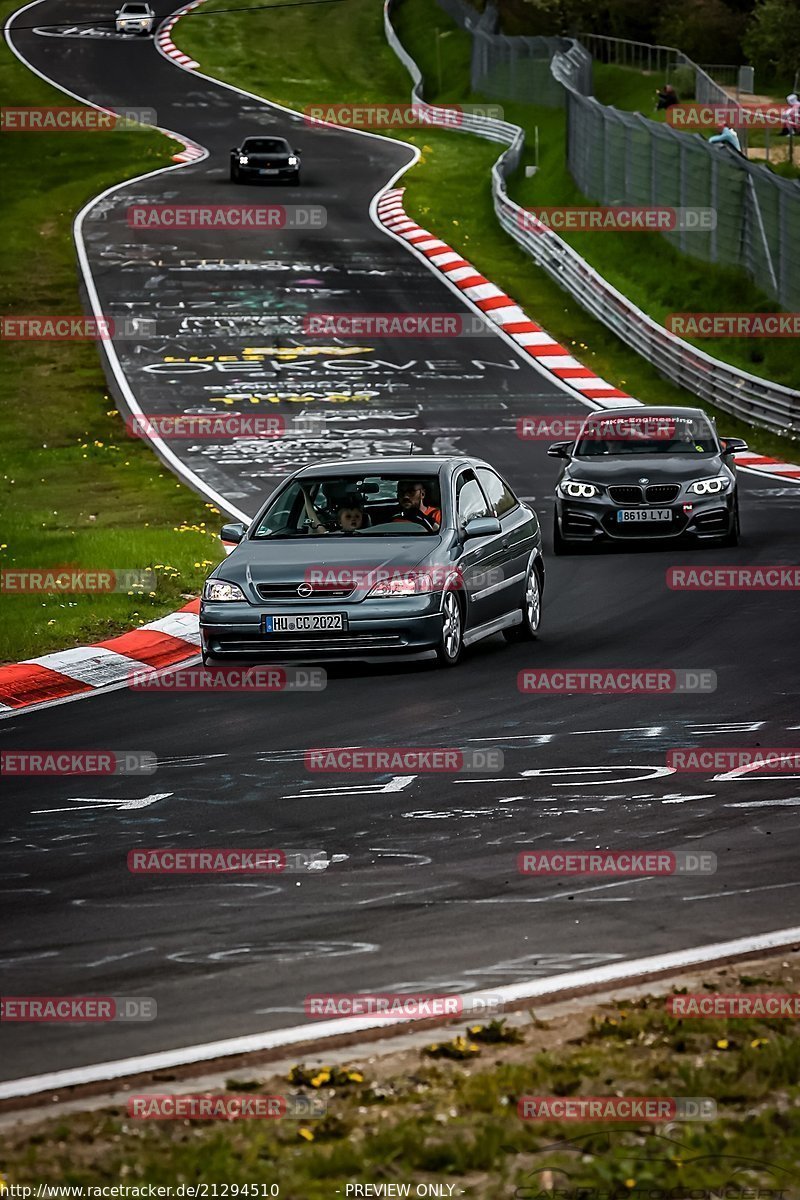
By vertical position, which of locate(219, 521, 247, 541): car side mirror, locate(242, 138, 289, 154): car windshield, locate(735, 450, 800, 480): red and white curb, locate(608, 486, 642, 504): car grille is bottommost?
locate(735, 450, 800, 480): red and white curb

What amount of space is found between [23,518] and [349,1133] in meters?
16.7

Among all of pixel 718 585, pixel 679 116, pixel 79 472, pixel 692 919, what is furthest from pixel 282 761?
pixel 679 116

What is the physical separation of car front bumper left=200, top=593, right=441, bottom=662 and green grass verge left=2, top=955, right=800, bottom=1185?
24.1 feet

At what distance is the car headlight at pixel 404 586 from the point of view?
1329cm

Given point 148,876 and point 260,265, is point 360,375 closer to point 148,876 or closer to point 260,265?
point 260,265

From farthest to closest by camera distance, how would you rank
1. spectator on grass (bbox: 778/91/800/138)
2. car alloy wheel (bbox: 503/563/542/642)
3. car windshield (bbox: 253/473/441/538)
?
spectator on grass (bbox: 778/91/800/138), car alloy wheel (bbox: 503/563/542/642), car windshield (bbox: 253/473/441/538)

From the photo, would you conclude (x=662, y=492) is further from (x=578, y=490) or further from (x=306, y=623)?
(x=306, y=623)

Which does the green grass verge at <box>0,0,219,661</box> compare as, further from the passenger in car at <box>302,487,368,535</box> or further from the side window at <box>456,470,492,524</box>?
the side window at <box>456,470,492,524</box>

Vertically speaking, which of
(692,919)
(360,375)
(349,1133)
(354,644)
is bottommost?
(360,375)

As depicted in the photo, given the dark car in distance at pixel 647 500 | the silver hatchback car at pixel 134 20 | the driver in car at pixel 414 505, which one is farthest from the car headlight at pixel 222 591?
the silver hatchback car at pixel 134 20

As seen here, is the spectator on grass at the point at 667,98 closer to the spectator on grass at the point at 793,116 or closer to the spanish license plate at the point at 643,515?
the spectator on grass at the point at 793,116

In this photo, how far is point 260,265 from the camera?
133 feet

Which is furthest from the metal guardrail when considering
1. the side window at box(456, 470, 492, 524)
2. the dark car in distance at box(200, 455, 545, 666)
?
the dark car in distance at box(200, 455, 545, 666)

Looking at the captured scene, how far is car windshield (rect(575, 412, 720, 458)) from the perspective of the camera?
2011cm
